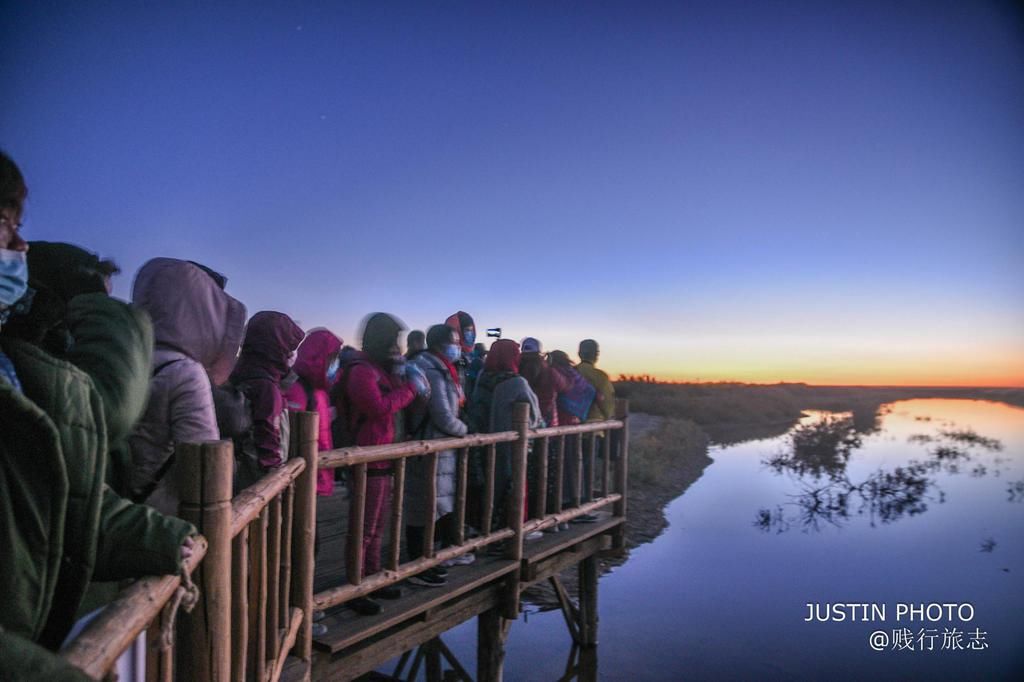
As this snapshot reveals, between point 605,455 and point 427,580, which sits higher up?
point 605,455

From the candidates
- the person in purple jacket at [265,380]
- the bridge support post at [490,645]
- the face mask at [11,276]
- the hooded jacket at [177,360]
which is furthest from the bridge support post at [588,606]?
the face mask at [11,276]

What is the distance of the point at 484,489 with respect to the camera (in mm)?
4695

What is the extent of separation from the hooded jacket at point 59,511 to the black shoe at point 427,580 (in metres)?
3.16

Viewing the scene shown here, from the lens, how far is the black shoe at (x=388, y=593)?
4074mm

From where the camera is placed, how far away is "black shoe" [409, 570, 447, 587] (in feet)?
14.3

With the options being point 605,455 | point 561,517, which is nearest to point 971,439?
point 605,455

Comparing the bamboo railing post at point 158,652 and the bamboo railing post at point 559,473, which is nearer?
the bamboo railing post at point 158,652

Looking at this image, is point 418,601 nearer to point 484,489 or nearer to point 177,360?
point 484,489

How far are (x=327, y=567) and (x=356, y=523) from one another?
1833 millimetres

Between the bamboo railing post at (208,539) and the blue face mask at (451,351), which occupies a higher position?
the blue face mask at (451,351)

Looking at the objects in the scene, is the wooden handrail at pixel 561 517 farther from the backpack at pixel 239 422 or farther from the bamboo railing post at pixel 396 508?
the backpack at pixel 239 422

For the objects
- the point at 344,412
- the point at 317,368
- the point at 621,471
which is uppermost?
the point at 317,368

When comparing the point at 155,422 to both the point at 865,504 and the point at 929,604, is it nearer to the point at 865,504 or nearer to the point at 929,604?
the point at 929,604

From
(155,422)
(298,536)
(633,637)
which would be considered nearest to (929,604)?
(633,637)
